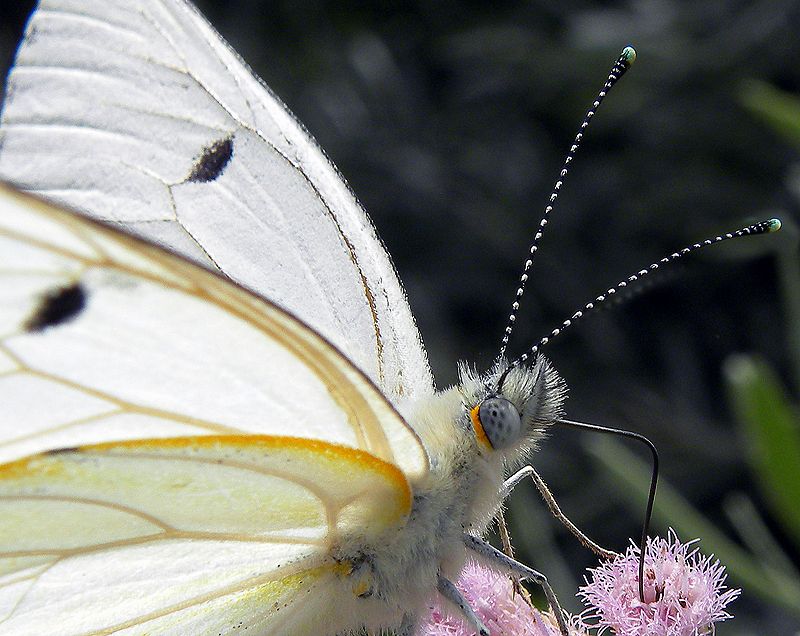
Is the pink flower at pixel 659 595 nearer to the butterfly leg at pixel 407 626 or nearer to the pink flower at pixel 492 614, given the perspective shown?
the pink flower at pixel 492 614

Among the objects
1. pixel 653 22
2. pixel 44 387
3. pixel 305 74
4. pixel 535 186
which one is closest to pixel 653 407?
pixel 535 186

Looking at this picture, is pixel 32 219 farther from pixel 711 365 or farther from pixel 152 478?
pixel 711 365

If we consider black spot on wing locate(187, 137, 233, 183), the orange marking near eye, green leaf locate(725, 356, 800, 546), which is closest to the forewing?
the orange marking near eye

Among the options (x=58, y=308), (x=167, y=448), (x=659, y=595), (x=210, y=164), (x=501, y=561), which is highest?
(x=210, y=164)

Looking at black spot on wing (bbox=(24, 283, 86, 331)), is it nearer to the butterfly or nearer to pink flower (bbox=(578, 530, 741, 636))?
the butterfly

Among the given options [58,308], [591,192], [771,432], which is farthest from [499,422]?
[591,192]

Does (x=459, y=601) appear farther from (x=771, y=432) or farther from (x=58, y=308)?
(x=771, y=432)

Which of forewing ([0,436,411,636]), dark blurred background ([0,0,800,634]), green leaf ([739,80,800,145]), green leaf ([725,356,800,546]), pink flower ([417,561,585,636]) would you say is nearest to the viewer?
forewing ([0,436,411,636])

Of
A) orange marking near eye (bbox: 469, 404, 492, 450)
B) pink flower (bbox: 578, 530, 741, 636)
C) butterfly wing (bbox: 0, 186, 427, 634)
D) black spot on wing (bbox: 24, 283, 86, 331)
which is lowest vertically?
pink flower (bbox: 578, 530, 741, 636)
